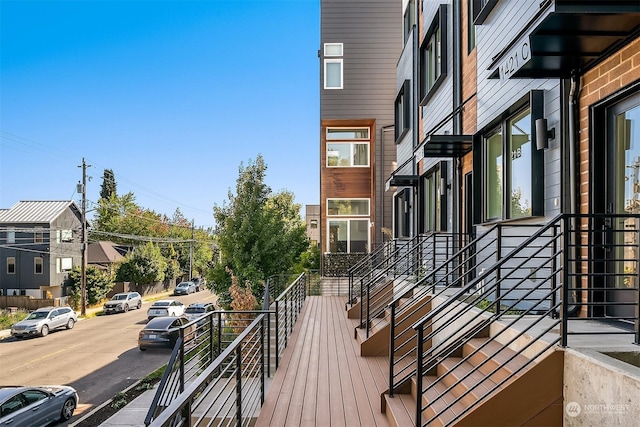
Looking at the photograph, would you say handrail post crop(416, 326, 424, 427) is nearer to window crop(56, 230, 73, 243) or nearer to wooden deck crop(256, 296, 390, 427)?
wooden deck crop(256, 296, 390, 427)

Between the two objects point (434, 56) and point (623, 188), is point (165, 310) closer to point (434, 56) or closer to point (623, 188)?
point (434, 56)

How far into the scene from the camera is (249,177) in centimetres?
1631

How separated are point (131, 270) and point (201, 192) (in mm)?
54103

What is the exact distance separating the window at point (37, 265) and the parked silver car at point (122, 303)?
679cm

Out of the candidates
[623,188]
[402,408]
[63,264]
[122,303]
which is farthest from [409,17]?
[63,264]

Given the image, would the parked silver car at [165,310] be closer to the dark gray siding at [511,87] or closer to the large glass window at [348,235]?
the large glass window at [348,235]

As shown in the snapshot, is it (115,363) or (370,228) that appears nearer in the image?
(115,363)

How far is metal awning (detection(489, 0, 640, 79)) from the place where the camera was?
345 centimetres

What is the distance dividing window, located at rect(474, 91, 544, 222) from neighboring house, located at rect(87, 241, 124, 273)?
1473 inches

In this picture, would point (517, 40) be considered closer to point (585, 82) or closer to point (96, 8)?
point (585, 82)

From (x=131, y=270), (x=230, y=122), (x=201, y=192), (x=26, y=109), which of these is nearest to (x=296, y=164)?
(x=230, y=122)

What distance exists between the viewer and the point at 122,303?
92.8ft

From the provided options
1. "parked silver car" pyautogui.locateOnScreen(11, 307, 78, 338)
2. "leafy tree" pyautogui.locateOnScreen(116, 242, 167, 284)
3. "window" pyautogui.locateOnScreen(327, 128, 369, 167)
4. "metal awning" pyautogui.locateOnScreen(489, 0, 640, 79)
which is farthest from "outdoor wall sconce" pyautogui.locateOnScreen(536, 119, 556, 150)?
"leafy tree" pyautogui.locateOnScreen(116, 242, 167, 284)

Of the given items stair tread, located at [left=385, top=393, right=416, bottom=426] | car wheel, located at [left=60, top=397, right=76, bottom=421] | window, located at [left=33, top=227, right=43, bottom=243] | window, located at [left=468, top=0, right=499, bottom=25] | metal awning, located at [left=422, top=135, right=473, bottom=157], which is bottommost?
car wheel, located at [left=60, top=397, right=76, bottom=421]
